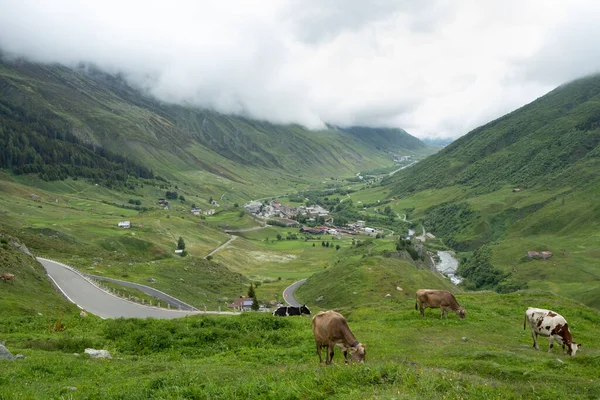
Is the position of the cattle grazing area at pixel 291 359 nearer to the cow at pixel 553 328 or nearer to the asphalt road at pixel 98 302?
the cow at pixel 553 328

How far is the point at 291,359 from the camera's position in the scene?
23.6 m

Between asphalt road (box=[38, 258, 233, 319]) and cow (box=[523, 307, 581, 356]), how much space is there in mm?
41829

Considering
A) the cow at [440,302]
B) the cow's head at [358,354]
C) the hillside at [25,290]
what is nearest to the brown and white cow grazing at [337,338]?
the cow's head at [358,354]

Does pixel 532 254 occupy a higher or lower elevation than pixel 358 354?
lower

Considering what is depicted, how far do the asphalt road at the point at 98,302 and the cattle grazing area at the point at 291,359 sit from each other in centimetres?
1471

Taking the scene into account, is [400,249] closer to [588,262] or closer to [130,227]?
[588,262]

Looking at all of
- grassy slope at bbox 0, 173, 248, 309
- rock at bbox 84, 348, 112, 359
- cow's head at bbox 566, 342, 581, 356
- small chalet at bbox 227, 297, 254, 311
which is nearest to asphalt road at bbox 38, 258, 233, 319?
grassy slope at bbox 0, 173, 248, 309

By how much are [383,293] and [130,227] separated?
386ft

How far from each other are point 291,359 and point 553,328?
57.9ft

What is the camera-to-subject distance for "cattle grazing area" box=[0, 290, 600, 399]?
14430 mm

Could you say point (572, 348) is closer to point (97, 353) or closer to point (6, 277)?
point (97, 353)

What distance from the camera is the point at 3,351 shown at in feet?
68.5

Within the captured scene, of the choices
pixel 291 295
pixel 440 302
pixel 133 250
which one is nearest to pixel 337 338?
pixel 440 302

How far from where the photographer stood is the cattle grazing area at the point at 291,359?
1443cm
